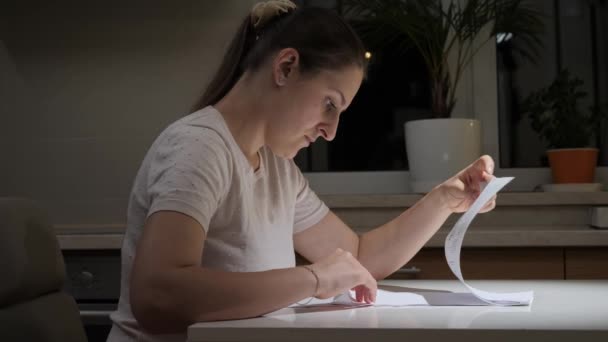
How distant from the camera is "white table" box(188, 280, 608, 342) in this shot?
0.73 metres

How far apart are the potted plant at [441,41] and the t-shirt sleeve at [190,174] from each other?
126 centimetres

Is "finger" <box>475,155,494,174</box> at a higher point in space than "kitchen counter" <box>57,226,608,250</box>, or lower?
higher

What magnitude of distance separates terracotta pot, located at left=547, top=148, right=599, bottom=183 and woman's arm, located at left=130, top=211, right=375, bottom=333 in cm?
156

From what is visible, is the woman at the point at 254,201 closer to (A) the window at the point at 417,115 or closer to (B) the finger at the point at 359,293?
(B) the finger at the point at 359,293

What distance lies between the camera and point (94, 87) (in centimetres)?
260

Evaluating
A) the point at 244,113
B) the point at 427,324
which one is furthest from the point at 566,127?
the point at 427,324

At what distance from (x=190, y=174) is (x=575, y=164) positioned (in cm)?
164

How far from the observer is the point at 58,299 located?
3.92 feet

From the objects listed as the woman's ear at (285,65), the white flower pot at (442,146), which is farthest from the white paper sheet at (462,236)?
the white flower pot at (442,146)

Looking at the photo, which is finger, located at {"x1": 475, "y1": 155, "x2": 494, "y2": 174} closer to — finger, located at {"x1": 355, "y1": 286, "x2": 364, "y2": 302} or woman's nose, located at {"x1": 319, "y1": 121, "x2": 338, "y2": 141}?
woman's nose, located at {"x1": 319, "y1": 121, "x2": 338, "y2": 141}

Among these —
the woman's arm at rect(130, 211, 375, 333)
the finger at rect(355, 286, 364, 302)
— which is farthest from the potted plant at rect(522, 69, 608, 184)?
the woman's arm at rect(130, 211, 375, 333)

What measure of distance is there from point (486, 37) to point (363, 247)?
1.30 metres

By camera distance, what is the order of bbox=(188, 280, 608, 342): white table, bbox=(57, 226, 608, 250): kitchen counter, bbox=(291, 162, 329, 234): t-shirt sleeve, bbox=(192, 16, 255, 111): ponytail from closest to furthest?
1. bbox=(188, 280, 608, 342): white table
2. bbox=(192, 16, 255, 111): ponytail
3. bbox=(291, 162, 329, 234): t-shirt sleeve
4. bbox=(57, 226, 608, 250): kitchen counter

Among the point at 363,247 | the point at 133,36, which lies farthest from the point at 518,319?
the point at 133,36
